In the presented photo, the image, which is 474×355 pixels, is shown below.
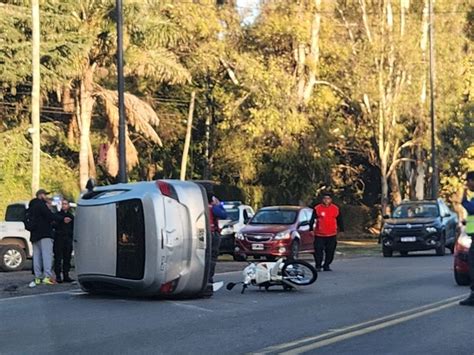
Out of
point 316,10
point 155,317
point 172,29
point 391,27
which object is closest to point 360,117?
point 391,27

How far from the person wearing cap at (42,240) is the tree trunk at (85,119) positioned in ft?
54.0

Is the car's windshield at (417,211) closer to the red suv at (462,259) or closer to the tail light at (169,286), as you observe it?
the red suv at (462,259)

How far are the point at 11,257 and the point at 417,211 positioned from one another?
12.8m

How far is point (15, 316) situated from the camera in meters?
13.7

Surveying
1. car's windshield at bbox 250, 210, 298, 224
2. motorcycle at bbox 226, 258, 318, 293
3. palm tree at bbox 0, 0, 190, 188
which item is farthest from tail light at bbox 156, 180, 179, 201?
A: palm tree at bbox 0, 0, 190, 188

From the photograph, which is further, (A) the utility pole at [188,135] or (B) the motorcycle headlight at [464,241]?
(A) the utility pole at [188,135]

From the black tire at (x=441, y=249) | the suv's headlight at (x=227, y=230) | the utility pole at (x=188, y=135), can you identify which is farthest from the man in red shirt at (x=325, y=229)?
the utility pole at (x=188, y=135)

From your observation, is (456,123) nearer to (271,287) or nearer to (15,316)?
(271,287)

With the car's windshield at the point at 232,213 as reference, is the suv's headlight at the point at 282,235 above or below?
below

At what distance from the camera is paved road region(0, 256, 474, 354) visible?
34.8 ft

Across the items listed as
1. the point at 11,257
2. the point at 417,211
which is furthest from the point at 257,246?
the point at 11,257

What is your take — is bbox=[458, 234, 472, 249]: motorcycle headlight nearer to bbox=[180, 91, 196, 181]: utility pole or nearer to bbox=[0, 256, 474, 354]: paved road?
bbox=[0, 256, 474, 354]: paved road

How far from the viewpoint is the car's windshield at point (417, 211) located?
30094mm

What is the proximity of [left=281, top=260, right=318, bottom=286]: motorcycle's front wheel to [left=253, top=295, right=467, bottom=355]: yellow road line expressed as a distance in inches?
119
